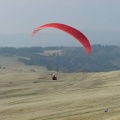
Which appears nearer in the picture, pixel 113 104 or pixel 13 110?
pixel 113 104

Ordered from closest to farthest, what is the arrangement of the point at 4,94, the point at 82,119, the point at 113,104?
the point at 82,119
the point at 113,104
the point at 4,94

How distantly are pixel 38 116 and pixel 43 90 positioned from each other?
26.6 meters

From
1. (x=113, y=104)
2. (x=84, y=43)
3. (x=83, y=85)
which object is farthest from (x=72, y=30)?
(x=83, y=85)

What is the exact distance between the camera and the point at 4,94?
2071 inches

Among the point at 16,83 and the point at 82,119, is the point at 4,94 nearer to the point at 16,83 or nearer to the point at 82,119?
the point at 16,83

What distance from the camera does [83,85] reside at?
2330 inches

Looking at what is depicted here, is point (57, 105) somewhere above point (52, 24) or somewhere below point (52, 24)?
below

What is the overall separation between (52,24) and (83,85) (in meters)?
32.3

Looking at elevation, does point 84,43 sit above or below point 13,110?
above

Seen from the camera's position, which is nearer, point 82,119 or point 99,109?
point 82,119

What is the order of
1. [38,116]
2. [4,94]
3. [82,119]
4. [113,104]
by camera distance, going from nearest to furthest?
[82,119] → [38,116] → [113,104] → [4,94]

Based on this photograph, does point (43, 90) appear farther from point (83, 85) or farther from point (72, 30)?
point (72, 30)

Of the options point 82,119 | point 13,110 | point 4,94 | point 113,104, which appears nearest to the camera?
point 82,119

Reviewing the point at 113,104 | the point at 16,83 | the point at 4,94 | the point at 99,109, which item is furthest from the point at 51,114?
the point at 16,83
